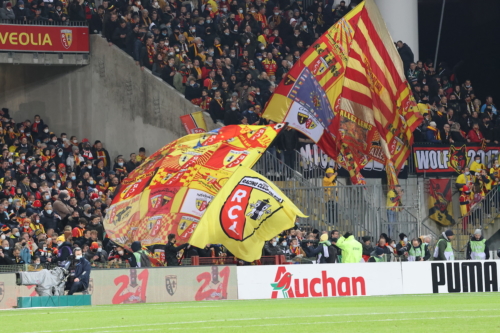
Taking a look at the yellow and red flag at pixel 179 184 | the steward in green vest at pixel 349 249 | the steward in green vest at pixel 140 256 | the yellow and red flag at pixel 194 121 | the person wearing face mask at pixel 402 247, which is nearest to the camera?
the steward in green vest at pixel 140 256

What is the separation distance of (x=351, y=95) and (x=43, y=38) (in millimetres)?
10039

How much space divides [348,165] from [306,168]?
5.66 ft

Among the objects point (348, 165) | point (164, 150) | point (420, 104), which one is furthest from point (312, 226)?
point (420, 104)

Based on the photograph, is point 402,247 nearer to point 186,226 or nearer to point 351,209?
point 351,209

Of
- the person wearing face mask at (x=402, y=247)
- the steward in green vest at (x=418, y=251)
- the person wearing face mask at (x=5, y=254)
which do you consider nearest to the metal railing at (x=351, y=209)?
the person wearing face mask at (x=402, y=247)

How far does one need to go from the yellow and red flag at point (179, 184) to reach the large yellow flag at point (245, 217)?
2.99 ft

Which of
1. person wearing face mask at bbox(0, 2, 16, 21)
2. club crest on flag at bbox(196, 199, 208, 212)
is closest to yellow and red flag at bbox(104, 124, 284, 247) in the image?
club crest on flag at bbox(196, 199, 208, 212)

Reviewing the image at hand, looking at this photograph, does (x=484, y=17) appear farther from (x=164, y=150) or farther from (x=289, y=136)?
(x=164, y=150)

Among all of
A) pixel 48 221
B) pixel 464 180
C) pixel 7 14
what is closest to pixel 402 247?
pixel 464 180

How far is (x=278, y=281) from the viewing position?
902 inches

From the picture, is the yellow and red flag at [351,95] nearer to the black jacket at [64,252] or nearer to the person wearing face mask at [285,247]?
the person wearing face mask at [285,247]

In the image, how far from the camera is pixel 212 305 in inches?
758

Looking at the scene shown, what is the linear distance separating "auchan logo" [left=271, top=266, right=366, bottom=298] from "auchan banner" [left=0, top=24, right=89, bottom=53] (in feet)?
44.5

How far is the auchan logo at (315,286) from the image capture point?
22.9m
